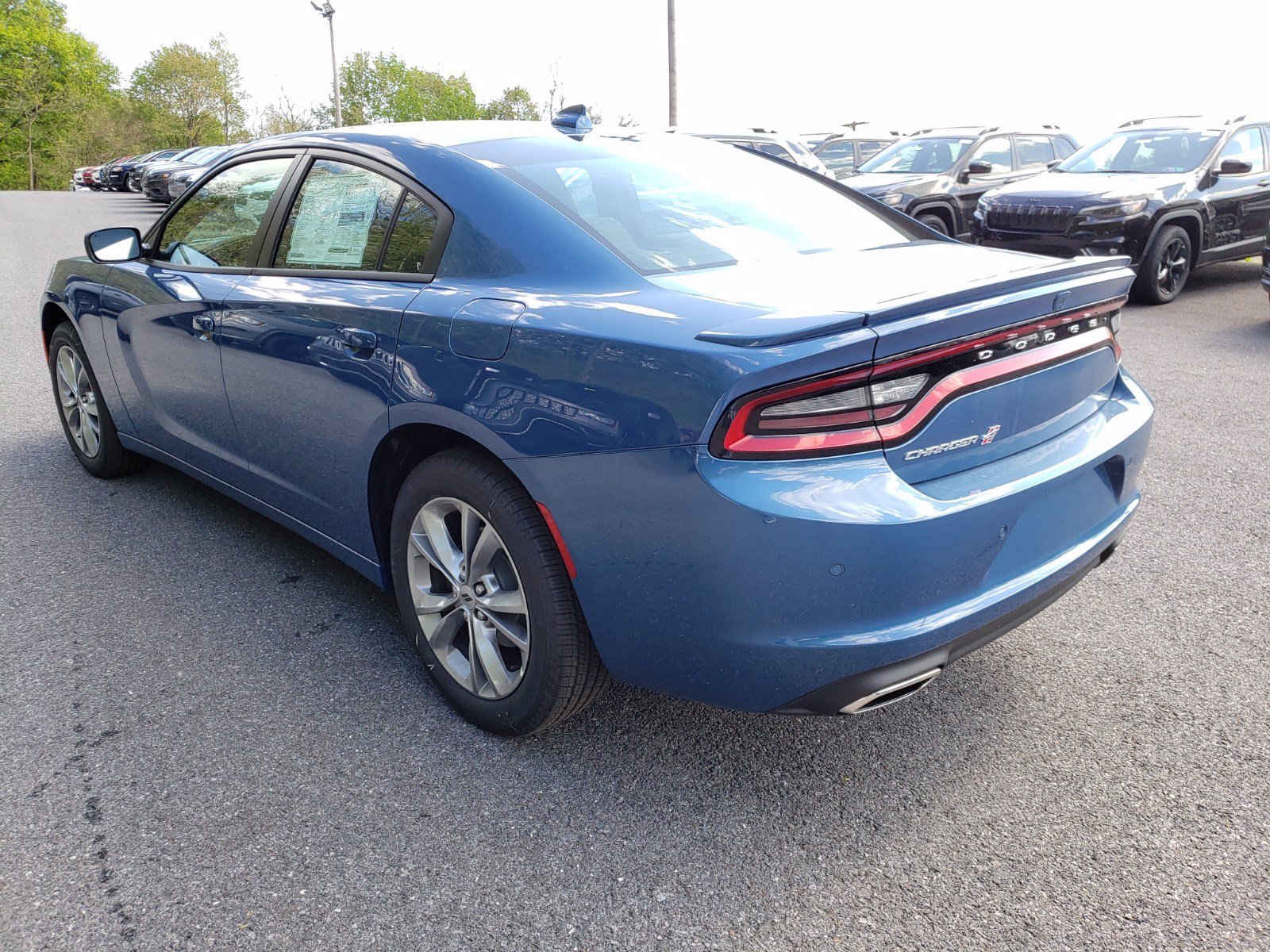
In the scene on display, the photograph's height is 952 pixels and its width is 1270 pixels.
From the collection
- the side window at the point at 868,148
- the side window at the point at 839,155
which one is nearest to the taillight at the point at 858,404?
the side window at the point at 839,155

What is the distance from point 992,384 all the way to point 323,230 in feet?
6.72

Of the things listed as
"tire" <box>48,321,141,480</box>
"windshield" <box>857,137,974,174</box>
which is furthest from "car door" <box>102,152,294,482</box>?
"windshield" <box>857,137,974,174</box>

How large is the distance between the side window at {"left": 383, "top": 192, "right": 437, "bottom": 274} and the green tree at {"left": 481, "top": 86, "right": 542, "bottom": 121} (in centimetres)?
7563

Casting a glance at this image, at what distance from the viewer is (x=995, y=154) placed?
12.5 meters

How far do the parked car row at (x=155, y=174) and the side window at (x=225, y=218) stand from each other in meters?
12.3

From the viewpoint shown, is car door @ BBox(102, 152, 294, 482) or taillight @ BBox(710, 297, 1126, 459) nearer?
taillight @ BBox(710, 297, 1126, 459)

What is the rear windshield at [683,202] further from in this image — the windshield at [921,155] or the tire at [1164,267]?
the windshield at [921,155]

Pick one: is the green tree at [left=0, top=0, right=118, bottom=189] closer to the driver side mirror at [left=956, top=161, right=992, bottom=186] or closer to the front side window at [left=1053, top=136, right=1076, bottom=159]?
the front side window at [left=1053, top=136, right=1076, bottom=159]

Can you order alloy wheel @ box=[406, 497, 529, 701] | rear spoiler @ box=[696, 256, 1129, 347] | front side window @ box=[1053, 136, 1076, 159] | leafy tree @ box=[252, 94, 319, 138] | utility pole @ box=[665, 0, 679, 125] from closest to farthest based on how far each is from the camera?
1. rear spoiler @ box=[696, 256, 1129, 347]
2. alloy wheel @ box=[406, 497, 529, 701]
3. front side window @ box=[1053, 136, 1076, 159]
4. utility pole @ box=[665, 0, 679, 125]
5. leafy tree @ box=[252, 94, 319, 138]

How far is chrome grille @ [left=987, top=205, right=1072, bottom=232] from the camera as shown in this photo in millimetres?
9547

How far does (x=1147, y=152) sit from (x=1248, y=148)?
3.18 feet

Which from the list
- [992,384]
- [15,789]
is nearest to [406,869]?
[15,789]

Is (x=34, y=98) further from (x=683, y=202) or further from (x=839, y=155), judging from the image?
(x=683, y=202)

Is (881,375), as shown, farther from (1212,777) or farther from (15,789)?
(15,789)
